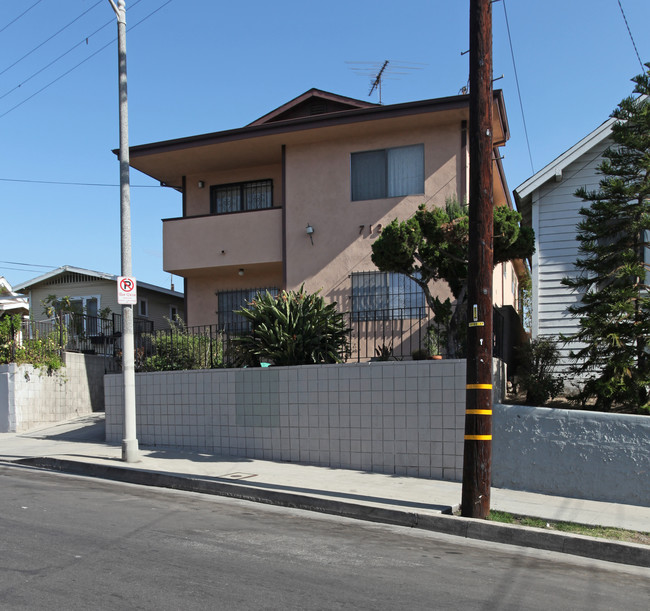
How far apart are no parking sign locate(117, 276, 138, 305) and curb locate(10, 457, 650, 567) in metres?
2.79

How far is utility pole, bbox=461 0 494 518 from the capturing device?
304 inches

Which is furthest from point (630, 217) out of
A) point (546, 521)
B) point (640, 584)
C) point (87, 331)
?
point (87, 331)

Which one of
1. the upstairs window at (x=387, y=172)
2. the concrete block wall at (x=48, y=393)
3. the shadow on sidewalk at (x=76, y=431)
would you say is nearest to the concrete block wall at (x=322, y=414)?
the shadow on sidewalk at (x=76, y=431)

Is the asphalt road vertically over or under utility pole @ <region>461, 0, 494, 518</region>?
under

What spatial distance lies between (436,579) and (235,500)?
4.14m

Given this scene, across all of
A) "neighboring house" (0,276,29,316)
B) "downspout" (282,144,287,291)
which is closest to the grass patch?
"downspout" (282,144,287,291)

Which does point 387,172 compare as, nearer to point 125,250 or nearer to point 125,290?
point 125,250

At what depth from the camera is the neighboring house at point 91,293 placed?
2439 cm

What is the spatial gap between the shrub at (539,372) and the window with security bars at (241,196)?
8.51m

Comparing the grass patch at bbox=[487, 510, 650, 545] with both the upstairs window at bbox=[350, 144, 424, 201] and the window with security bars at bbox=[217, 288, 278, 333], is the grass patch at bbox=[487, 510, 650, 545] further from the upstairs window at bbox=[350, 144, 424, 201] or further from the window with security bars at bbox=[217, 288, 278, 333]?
the window with security bars at bbox=[217, 288, 278, 333]

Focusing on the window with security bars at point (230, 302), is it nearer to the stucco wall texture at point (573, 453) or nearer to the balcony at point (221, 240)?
→ the balcony at point (221, 240)

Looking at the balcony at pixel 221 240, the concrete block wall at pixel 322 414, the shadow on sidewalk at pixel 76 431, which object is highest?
the balcony at pixel 221 240

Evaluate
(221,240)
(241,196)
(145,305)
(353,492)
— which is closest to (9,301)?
(145,305)

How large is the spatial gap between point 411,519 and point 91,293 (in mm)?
19704
